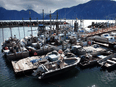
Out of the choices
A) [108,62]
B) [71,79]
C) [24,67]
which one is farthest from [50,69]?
[108,62]

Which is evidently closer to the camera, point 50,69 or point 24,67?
point 50,69

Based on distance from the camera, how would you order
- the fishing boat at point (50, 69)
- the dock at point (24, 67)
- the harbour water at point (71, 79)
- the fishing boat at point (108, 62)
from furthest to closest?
1. the fishing boat at point (108, 62)
2. the dock at point (24, 67)
3. the fishing boat at point (50, 69)
4. the harbour water at point (71, 79)

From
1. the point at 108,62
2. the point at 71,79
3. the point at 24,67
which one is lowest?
the point at 71,79

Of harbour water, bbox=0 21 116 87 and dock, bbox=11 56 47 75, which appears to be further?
dock, bbox=11 56 47 75

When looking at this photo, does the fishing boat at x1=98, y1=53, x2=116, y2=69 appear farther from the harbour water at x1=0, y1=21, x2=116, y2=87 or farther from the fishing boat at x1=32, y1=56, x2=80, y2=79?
the fishing boat at x1=32, y1=56, x2=80, y2=79

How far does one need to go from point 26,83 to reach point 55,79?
261 inches

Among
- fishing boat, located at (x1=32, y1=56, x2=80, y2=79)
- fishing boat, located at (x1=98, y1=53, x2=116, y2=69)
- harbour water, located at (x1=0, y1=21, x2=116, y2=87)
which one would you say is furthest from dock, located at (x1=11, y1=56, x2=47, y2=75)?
fishing boat, located at (x1=98, y1=53, x2=116, y2=69)

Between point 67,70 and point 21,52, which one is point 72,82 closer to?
point 67,70

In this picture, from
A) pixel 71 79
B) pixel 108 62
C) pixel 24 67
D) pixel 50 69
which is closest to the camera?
pixel 71 79

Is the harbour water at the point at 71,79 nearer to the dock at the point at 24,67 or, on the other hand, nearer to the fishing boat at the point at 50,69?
the fishing boat at the point at 50,69

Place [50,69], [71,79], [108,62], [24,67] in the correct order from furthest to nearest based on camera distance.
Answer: [108,62] → [24,67] → [50,69] → [71,79]

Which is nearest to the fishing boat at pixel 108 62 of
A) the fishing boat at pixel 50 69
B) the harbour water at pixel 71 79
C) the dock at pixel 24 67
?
the harbour water at pixel 71 79

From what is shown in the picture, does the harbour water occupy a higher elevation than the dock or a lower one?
lower

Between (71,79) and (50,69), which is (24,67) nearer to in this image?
(50,69)
